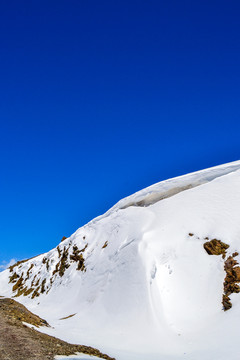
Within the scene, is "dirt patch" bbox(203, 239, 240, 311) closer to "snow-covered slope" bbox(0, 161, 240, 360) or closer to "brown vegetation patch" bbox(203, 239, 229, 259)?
"brown vegetation patch" bbox(203, 239, 229, 259)

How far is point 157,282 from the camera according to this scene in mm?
20984

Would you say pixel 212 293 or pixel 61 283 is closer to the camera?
pixel 212 293

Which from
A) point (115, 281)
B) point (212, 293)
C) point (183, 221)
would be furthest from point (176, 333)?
point (183, 221)

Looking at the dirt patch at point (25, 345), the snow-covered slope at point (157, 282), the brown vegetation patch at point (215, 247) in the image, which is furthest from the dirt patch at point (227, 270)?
the dirt patch at point (25, 345)

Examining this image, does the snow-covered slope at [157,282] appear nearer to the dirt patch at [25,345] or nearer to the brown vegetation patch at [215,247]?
the brown vegetation patch at [215,247]

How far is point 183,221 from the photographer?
24.8 m

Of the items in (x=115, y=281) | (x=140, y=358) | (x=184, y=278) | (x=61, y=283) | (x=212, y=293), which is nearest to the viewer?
(x=140, y=358)

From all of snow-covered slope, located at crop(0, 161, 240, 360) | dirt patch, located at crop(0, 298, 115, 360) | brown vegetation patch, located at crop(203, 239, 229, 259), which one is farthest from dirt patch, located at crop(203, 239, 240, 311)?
dirt patch, located at crop(0, 298, 115, 360)

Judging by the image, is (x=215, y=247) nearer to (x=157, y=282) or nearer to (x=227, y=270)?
(x=227, y=270)

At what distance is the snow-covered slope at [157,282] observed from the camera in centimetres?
1594

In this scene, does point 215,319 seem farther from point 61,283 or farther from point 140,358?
point 61,283

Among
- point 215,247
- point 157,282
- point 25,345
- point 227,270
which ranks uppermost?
point 215,247

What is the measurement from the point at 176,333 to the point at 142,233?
994 cm

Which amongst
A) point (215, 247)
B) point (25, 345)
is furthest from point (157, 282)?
point (25, 345)
